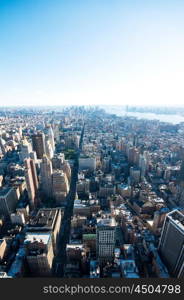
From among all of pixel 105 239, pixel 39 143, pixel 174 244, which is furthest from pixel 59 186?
pixel 174 244

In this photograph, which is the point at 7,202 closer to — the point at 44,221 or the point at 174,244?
the point at 44,221

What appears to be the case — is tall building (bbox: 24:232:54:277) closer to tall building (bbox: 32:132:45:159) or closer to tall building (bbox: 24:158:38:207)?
tall building (bbox: 24:158:38:207)

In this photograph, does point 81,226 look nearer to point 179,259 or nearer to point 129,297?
point 179,259

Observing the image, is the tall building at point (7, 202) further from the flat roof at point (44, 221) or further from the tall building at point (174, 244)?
the tall building at point (174, 244)

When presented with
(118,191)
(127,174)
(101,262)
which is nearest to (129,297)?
(101,262)

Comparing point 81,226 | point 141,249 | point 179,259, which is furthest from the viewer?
point 81,226

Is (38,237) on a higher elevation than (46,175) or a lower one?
lower
